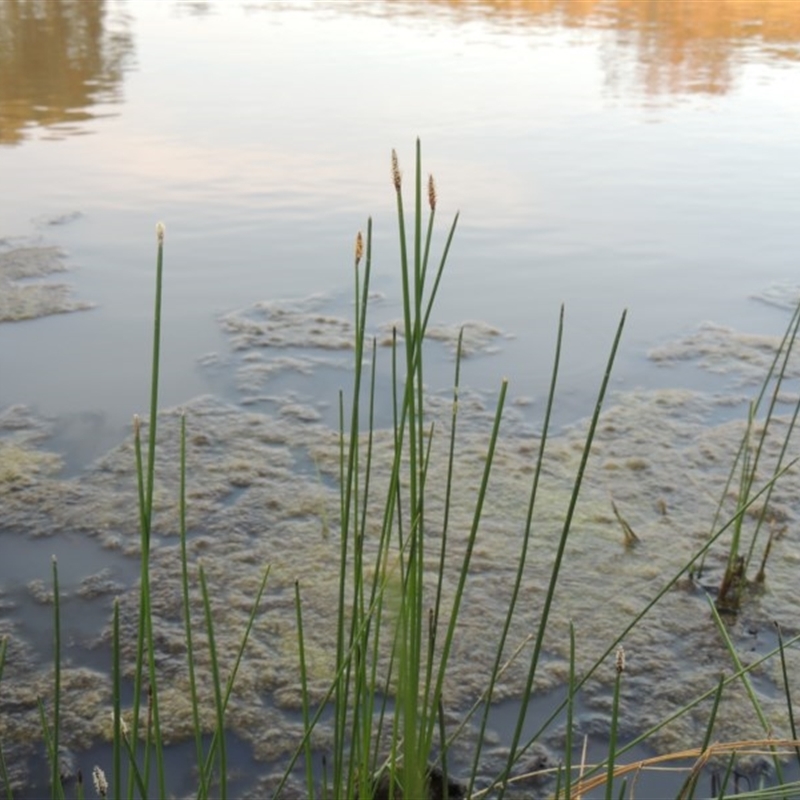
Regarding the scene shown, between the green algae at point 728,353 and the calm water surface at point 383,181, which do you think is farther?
the calm water surface at point 383,181

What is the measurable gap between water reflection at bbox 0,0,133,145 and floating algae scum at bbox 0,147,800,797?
3.03 metres

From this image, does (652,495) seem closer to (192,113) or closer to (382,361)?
(382,361)

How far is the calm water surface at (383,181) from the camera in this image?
9.59 feet

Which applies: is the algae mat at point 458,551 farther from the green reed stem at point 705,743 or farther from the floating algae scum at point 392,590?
the green reed stem at point 705,743

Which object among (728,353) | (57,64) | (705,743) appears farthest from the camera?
(57,64)

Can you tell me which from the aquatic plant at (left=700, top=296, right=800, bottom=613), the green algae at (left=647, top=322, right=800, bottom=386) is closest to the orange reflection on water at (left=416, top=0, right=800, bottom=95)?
the green algae at (left=647, top=322, right=800, bottom=386)

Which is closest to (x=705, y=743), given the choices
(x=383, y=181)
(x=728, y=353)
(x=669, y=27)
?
(x=728, y=353)

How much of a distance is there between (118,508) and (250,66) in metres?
4.91

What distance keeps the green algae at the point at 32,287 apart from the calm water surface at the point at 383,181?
6cm

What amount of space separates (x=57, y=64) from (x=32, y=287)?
12.3ft

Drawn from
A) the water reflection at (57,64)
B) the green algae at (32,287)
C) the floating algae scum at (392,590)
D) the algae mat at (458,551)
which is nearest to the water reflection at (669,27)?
the water reflection at (57,64)

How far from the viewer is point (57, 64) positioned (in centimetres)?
644

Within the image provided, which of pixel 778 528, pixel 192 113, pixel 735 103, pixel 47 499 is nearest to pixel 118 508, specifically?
pixel 47 499

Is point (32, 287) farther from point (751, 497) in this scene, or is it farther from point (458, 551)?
point (751, 497)
